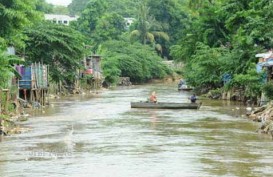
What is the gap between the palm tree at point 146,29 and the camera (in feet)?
310

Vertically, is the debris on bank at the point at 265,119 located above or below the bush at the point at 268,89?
below

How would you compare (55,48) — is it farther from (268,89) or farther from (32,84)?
(268,89)

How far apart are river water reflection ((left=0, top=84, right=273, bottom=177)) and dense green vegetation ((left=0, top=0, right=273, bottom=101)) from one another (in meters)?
4.87

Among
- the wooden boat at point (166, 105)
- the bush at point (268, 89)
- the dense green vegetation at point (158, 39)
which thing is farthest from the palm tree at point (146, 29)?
the bush at point (268, 89)

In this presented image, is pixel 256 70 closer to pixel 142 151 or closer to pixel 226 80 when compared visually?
pixel 226 80

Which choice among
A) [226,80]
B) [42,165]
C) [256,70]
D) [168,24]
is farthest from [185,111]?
[168,24]

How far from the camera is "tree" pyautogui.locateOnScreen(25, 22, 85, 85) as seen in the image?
5203 centimetres

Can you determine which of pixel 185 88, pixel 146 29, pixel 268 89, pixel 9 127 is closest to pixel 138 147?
pixel 9 127

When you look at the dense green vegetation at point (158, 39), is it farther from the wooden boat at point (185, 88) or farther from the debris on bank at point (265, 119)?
the wooden boat at point (185, 88)

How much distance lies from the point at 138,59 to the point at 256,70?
4843 centimetres

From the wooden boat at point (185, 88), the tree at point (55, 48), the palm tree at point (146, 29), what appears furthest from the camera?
the palm tree at point (146, 29)

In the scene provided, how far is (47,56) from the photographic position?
5306cm

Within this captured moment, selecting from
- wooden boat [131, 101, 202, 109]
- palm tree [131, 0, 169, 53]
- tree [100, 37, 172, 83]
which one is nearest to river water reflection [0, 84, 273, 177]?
wooden boat [131, 101, 202, 109]

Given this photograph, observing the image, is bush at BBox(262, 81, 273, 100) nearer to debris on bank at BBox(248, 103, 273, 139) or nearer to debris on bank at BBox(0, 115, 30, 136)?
debris on bank at BBox(248, 103, 273, 139)
